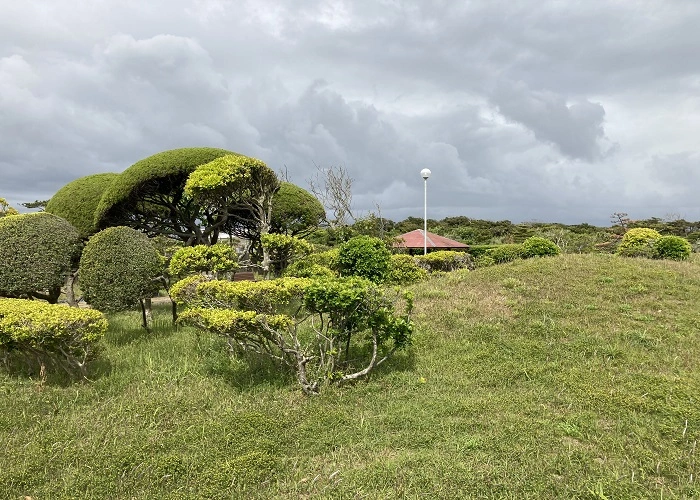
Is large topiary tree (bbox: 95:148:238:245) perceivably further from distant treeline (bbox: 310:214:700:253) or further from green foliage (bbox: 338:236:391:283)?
distant treeline (bbox: 310:214:700:253)

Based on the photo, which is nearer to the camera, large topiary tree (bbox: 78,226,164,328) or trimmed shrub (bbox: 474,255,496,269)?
large topiary tree (bbox: 78,226,164,328)

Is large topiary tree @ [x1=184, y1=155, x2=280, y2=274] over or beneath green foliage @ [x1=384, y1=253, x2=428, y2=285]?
over

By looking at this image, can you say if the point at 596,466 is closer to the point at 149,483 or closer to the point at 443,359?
the point at 443,359

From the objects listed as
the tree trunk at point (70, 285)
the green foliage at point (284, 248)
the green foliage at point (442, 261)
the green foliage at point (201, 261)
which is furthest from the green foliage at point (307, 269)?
the green foliage at point (442, 261)

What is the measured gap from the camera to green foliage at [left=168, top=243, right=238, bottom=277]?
24.1 feet

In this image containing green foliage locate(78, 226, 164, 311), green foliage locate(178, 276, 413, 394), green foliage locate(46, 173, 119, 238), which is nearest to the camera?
green foliage locate(178, 276, 413, 394)

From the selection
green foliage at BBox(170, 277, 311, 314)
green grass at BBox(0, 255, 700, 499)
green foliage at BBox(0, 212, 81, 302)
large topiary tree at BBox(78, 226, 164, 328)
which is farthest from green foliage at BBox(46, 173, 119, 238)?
green foliage at BBox(170, 277, 311, 314)

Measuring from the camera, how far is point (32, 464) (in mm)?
3773

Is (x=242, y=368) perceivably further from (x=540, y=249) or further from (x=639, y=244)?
(x=639, y=244)

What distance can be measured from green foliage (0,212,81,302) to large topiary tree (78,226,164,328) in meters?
0.80

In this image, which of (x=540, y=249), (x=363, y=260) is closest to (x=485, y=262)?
(x=540, y=249)

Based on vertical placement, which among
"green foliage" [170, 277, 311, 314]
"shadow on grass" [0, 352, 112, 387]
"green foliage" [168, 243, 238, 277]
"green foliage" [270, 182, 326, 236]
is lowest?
"shadow on grass" [0, 352, 112, 387]

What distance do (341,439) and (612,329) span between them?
533 cm

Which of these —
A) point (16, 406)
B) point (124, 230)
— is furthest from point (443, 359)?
point (124, 230)
